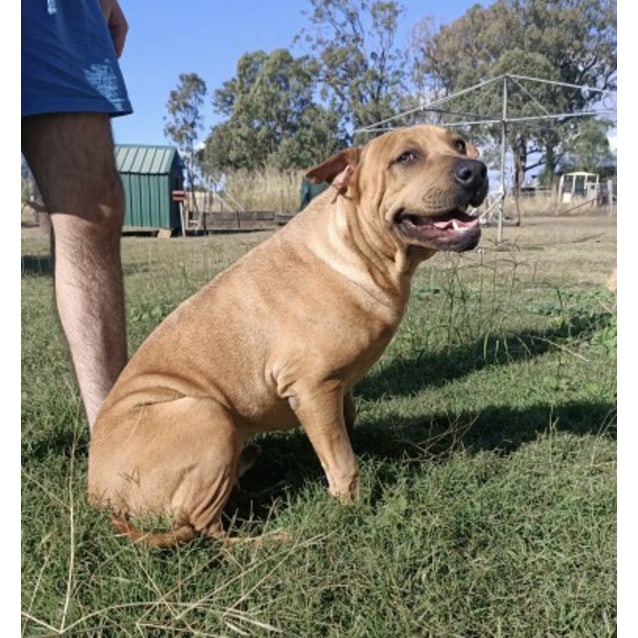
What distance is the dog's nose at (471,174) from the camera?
8.20 feet

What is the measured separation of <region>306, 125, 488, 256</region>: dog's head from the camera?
253 centimetres

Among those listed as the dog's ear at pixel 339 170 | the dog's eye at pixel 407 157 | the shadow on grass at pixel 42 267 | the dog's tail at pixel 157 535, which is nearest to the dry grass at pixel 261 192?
the shadow on grass at pixel 42 267

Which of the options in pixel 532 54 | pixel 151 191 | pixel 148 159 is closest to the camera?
pixel 151 191

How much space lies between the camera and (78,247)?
9.34 feet

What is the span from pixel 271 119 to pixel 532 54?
14.3 meters

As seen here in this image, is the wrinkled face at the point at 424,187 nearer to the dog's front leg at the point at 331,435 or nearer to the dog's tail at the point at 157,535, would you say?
the dog's front leg at the point at 331,435

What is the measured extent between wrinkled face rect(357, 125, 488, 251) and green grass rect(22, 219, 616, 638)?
1.00 m

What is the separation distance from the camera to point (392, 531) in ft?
7.57

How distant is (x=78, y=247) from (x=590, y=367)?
10.7 feet

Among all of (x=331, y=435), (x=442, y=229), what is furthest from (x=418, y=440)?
(x=442, y=229)

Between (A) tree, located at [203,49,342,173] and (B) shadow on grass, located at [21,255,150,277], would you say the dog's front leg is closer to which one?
(B) shadow on grass, located at [21,255,150,277]

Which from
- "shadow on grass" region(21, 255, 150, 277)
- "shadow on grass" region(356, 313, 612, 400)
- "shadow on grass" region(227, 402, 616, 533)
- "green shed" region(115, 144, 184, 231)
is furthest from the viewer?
"green shed" region(115, 144, 184, 231)

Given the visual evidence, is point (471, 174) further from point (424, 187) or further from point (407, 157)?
point (407, 157)

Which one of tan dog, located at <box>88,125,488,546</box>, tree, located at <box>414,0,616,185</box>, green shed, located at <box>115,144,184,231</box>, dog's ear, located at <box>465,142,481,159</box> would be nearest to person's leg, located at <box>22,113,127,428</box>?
tan dog, located at <box>88,125,488,546</box>
